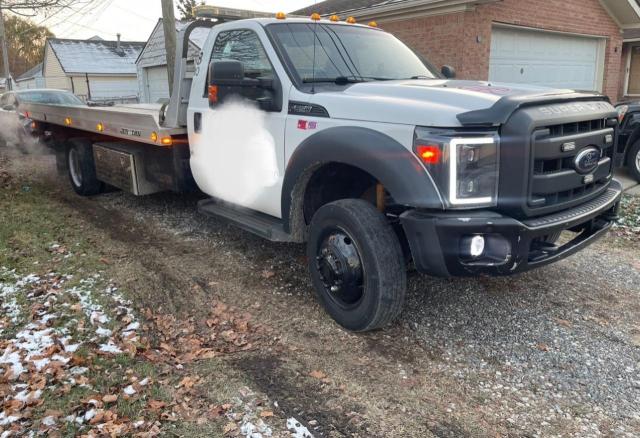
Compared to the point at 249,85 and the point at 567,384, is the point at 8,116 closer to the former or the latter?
the point at 249,85

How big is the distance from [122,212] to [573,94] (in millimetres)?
5767

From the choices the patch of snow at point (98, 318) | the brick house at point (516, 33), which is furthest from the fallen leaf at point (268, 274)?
the brick house at point (516, 33)

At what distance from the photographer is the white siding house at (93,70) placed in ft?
145

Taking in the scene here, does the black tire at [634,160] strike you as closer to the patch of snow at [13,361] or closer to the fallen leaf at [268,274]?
the fallen leaf at [268,274]

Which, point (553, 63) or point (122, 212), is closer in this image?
point (122, 212)

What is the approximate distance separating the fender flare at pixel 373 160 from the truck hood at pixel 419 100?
0.15m

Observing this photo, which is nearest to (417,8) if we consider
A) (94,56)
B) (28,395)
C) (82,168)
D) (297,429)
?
(82,168)

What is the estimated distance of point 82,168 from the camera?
26.3 feet

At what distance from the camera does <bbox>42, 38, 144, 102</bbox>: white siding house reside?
145 ft

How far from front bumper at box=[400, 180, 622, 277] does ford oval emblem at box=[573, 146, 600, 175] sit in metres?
0.35

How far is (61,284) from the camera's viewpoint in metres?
4.84

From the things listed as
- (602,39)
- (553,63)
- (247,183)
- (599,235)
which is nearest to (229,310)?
(247,183)

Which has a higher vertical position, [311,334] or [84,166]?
[84,166]

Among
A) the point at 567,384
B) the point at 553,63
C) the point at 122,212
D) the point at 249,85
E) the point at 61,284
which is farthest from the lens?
the point at 553,63
